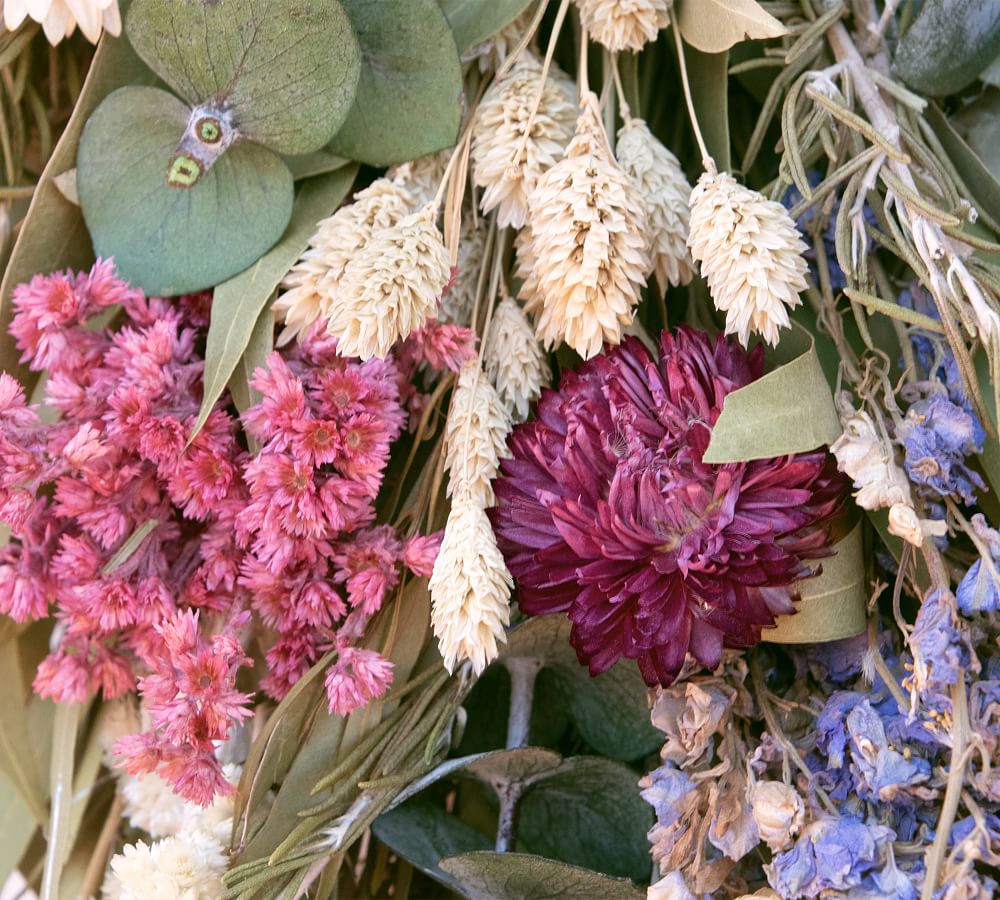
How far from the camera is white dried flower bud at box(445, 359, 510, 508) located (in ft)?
1.62

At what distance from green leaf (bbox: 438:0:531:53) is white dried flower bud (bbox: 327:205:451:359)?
13cm

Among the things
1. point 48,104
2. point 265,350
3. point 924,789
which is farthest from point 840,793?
point 48,104

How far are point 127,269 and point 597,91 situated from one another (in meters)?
0.30

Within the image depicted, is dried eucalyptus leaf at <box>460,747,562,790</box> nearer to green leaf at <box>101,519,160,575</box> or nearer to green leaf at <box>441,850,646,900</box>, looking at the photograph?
green leaf at <box>441,850,646,900</box>

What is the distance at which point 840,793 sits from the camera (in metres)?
0.45

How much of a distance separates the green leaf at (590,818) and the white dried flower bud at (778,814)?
153 mm

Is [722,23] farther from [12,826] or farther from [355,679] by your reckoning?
[12,826]

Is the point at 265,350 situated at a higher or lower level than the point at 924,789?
higher

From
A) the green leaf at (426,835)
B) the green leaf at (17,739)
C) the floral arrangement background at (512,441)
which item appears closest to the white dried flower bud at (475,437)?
the floral arrangement background at (512,441)

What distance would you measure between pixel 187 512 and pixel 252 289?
0.40 ft

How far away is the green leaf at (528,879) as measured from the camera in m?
0.50

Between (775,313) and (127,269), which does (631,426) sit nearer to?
(775,313)

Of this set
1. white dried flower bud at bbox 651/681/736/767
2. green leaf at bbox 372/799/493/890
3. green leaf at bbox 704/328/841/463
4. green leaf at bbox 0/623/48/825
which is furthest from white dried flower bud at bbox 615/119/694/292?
green leaf at bbox 0/623/48/825

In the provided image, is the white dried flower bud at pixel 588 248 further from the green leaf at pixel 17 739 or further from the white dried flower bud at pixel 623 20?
the green leaf at pixel 17 739
